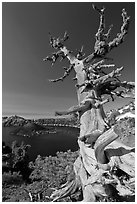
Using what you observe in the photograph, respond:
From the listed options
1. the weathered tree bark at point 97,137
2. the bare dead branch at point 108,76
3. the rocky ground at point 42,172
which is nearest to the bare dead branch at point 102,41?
the weathered tree bark at point 97,137

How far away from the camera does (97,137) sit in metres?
2.16

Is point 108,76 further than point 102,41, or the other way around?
point 102,41

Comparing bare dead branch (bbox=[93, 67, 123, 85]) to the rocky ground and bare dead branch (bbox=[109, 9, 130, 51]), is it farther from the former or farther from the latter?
bare dead branch (bbox=[109, 9, 130, 51])

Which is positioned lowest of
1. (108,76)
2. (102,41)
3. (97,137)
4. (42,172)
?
(42,172)

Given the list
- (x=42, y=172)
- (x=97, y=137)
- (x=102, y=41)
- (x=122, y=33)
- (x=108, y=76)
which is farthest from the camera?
(x=42, y=172)

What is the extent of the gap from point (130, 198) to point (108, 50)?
2178mm

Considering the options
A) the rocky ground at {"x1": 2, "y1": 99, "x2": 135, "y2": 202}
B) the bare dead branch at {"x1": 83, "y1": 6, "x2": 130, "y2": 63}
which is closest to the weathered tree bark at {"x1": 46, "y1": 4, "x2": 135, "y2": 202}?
the bare dead branch at {"x1": 83, "y1": 6, "x2": 130, "y2": 63}

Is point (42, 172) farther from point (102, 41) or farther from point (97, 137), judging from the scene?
point (102, 41)

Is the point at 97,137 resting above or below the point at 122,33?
below

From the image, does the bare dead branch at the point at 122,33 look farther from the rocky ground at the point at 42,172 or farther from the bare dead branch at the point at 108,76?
the rocky ground at the point at 42,172

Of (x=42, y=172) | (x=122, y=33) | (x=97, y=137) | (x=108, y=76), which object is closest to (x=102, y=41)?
(x=122, y=33)

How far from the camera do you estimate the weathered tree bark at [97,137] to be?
192 centimetres

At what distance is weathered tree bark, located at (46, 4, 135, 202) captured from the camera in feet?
6.29

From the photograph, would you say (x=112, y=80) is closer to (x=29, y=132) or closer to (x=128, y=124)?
(x=128, y=124)
